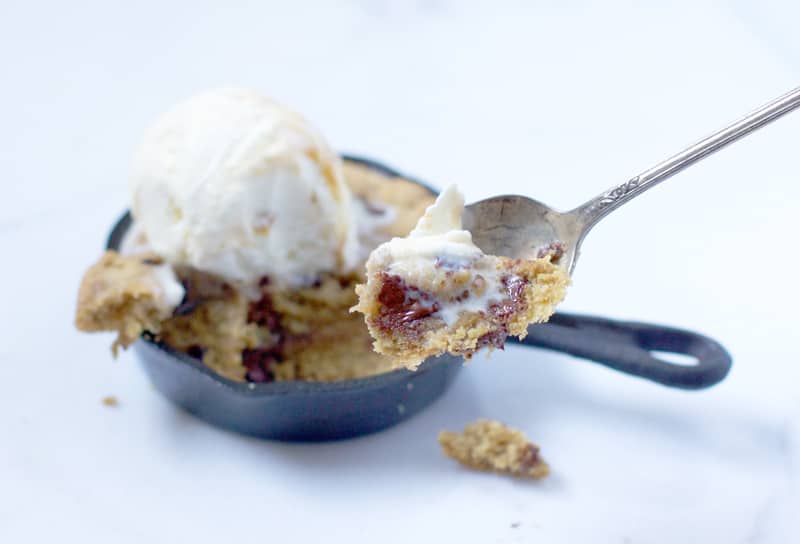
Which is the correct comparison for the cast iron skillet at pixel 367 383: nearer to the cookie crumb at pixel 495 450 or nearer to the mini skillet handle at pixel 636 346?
the mini skillet handle at pixel 636 346

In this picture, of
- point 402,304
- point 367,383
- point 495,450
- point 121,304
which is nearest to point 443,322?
point 402,304

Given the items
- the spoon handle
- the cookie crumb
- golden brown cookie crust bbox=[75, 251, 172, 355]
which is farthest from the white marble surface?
the spoon handle

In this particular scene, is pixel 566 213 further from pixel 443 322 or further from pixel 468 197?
pixel 468 197

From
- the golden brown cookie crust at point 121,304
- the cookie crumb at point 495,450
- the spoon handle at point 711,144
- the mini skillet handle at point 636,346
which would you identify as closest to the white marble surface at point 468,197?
the cookie crumb at point 495,450

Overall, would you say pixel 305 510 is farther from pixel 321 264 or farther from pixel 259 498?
pixel 321 264

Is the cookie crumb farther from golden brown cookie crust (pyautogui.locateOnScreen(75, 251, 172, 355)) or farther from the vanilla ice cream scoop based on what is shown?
golden brown cookie crust (pyautogui.locateOnScreen(75, 251, 172, 355))
